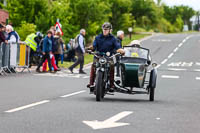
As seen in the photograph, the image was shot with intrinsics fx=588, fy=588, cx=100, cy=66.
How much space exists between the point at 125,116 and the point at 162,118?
57 cm

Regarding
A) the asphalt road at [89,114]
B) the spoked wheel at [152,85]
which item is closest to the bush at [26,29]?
the asphalt road at [89,114]

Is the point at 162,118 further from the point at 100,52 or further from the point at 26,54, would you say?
the point at 26,54

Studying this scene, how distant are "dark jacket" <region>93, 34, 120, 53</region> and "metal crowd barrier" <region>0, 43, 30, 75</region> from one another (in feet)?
27.7

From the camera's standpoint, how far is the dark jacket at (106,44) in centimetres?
1248

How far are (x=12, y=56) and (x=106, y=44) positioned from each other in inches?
382

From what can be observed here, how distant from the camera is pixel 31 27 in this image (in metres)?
Answer: 33.1

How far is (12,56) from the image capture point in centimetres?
2158

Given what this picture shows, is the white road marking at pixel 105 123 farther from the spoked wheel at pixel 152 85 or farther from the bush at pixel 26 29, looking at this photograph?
the bush at pixel 26 29

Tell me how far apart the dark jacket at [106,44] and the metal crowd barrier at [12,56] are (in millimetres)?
8428

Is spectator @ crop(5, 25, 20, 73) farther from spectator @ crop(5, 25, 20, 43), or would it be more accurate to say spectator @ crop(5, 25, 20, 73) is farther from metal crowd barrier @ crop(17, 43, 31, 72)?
metal crowd barrier @ crop(17, 43, 31, 72)

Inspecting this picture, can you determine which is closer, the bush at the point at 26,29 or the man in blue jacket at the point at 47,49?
the man in blue jacket at the point at 47,49

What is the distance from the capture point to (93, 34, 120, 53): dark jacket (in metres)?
12.5

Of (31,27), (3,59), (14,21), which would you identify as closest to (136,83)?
(3,59)

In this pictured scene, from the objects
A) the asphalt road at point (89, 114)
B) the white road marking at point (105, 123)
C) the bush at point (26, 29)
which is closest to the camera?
the asphalt road at point (89, 114)
